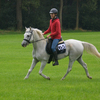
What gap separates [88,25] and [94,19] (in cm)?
181

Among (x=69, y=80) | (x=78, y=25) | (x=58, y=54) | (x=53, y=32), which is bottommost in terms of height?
(x=78, y=25)

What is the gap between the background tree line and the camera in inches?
2255

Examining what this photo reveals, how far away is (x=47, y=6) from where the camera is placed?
224 ft

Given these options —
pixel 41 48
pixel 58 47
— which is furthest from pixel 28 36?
pixel 58 47

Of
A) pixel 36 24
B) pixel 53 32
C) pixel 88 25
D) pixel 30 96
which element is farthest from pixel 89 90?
pixel 88 25

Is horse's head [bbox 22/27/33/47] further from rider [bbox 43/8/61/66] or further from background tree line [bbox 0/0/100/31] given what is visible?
background tree line [bbox 0/0/100/31]

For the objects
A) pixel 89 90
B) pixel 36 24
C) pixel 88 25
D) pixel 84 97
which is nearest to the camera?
pixel 84 97

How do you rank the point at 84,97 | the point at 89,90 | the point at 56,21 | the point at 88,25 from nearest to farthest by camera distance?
1. the point at 84,97
2. the point at 89,90
3. the point at 56,21
4. the point at 88,25

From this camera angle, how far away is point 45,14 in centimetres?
6606

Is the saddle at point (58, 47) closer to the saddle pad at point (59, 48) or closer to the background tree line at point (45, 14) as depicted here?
the saddle pad at point (59, 48)

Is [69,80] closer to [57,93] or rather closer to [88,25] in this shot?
[57,93]

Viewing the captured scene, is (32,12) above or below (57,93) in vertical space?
below

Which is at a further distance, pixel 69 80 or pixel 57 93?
pixel 69 80

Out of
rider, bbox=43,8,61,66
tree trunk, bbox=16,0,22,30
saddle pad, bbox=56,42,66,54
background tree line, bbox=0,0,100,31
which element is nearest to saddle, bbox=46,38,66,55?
saddle pad, bbox=56,42,66,54
